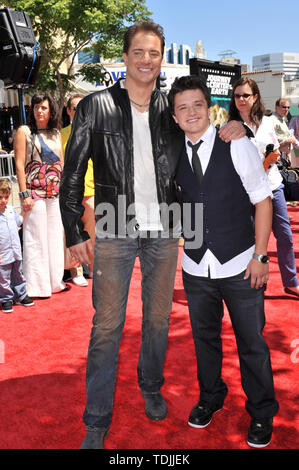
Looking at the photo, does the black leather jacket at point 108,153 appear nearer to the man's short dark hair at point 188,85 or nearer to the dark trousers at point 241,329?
the man's short dark hair at point 188,85

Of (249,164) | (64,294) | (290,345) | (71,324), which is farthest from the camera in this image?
(64,294)

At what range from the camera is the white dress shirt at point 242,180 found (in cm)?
237

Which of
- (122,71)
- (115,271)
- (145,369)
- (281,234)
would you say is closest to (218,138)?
(115,271)

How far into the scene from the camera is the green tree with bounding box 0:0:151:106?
58.7ft

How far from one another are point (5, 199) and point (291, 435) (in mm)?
3548

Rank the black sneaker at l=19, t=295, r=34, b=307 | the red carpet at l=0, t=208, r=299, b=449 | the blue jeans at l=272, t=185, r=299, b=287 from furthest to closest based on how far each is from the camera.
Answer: the black sneaker at l=19, t=295, r=34, b=307 < the blue jeans at l=272, t=185, r=299, b=287 < the red carpet at l=0, t=208, r=299, b=449

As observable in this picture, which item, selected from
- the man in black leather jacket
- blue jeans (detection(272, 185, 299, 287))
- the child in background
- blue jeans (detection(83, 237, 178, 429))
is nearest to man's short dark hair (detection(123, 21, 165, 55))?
the man in black leather jacket

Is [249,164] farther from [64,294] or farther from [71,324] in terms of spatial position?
[64,294]

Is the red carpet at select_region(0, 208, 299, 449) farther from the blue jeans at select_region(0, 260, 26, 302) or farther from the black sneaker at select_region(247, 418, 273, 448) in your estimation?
the blue jeans at select_region(0, 260, 26, 302)

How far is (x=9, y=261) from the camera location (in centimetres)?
487

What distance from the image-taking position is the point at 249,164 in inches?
93.0

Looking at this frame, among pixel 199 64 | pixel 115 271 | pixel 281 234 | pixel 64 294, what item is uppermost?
pixel 199 64

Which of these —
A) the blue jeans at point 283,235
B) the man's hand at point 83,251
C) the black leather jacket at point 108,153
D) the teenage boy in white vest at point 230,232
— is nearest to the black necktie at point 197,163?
the teenage boy in white vest at point 230,232

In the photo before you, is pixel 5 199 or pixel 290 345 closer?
pixel 290 345
